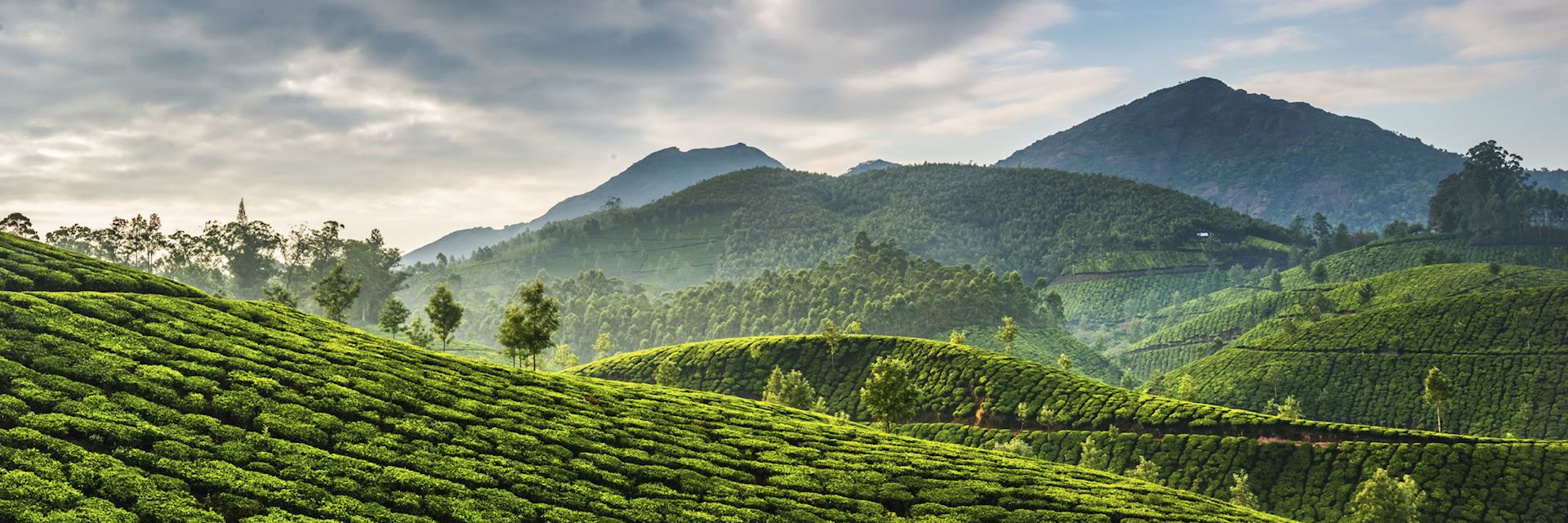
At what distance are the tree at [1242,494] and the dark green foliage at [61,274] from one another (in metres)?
85.6

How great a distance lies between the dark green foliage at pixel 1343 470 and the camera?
6906 cm

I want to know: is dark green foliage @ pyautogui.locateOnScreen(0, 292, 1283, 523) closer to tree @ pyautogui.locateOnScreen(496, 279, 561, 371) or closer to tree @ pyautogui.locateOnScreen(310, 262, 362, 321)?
tree @ pyautogui.locateOnScreen(496, 279, 561, 371)

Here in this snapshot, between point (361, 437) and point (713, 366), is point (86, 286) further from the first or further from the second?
point (713, 366)

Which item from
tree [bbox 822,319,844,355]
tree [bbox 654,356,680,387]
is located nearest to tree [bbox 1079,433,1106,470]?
tree [bbox 822,319,844,355]

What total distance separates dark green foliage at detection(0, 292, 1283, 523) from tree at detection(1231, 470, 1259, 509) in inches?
717

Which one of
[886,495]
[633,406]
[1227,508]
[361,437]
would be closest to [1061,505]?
[886,495]

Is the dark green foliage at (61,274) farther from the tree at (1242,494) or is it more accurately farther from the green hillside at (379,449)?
the tree at (1242,494)

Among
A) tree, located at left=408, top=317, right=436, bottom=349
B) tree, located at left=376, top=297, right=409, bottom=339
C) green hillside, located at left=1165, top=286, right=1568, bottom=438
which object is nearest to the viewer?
green hillside, located at left=1165, top=286, right=1568, bottom=438

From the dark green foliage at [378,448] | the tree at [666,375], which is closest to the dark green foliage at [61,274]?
the dark green foliage at [378,448]

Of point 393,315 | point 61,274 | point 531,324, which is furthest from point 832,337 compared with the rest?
point 61,274

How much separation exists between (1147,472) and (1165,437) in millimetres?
10164

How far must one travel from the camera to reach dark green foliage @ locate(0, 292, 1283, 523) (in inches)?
1160

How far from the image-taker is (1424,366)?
115125 mm

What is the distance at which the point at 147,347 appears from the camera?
134ft
